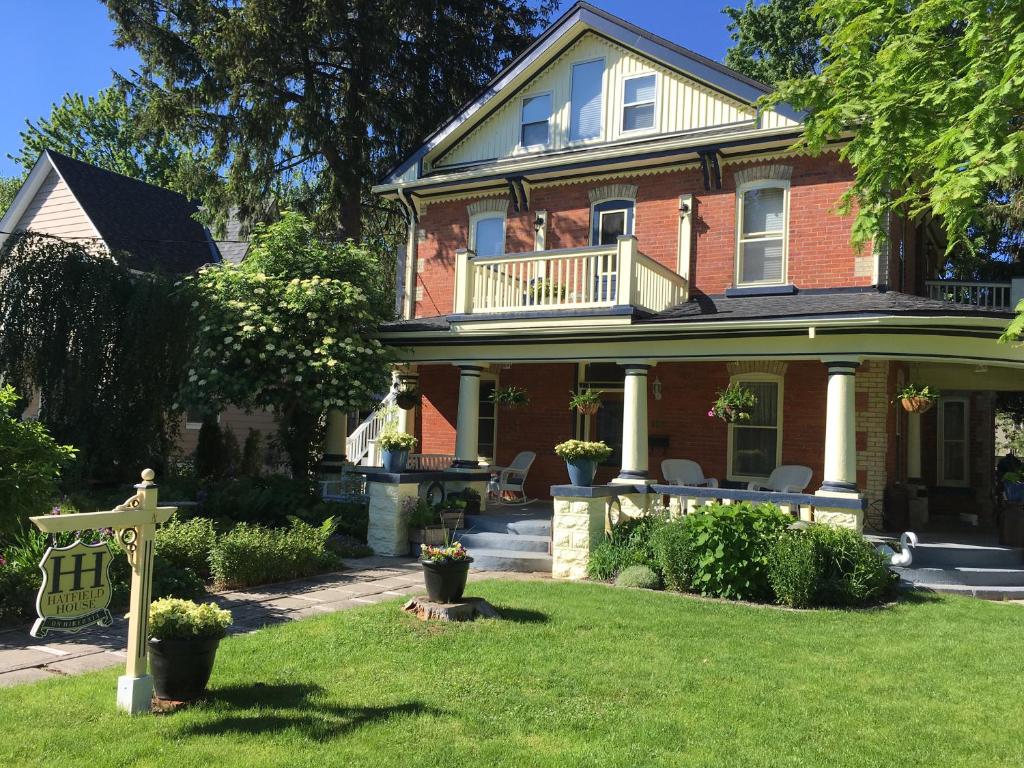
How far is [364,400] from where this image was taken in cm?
1320

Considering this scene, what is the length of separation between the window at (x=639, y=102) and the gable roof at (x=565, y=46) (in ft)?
1.47

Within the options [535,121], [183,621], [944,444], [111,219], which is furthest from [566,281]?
[111,219]

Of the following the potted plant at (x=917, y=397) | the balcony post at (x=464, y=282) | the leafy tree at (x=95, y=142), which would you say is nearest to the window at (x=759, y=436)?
the potted plant at (x=917, y=397)

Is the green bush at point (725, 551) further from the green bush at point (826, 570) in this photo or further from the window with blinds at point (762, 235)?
the window with blinds at point (762, 235)

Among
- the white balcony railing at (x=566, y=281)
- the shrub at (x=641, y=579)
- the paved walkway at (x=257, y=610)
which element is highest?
the white balcony railing at (x=566, y=281)

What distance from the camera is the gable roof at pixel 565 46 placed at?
13.4 m

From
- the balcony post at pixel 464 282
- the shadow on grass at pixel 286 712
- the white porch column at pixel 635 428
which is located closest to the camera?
the shadow on grass at pixel 286 712

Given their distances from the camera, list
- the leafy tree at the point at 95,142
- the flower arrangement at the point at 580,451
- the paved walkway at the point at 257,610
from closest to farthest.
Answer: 1. the paved walkway at the point at 257,610
2. the flower arrangement at the point at 580,451
3. the leafy tree at the point at 95,142

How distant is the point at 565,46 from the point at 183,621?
519 inches

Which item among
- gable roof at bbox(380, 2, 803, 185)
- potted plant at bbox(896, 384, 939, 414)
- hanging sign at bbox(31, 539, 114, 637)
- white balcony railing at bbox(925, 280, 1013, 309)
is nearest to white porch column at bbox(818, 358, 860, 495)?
potted plant at bbox(896, 384, 939, 414)

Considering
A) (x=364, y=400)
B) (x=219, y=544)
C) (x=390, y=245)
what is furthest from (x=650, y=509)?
(x=390, y=245)

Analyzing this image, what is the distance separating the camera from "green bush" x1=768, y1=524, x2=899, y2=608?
28.8 feet

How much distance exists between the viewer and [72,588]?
14.9 ft

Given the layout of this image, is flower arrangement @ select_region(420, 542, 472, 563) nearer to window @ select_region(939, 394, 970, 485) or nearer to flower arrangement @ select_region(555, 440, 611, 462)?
flower arrangement @ select_region(555, 440, 611, 462)
